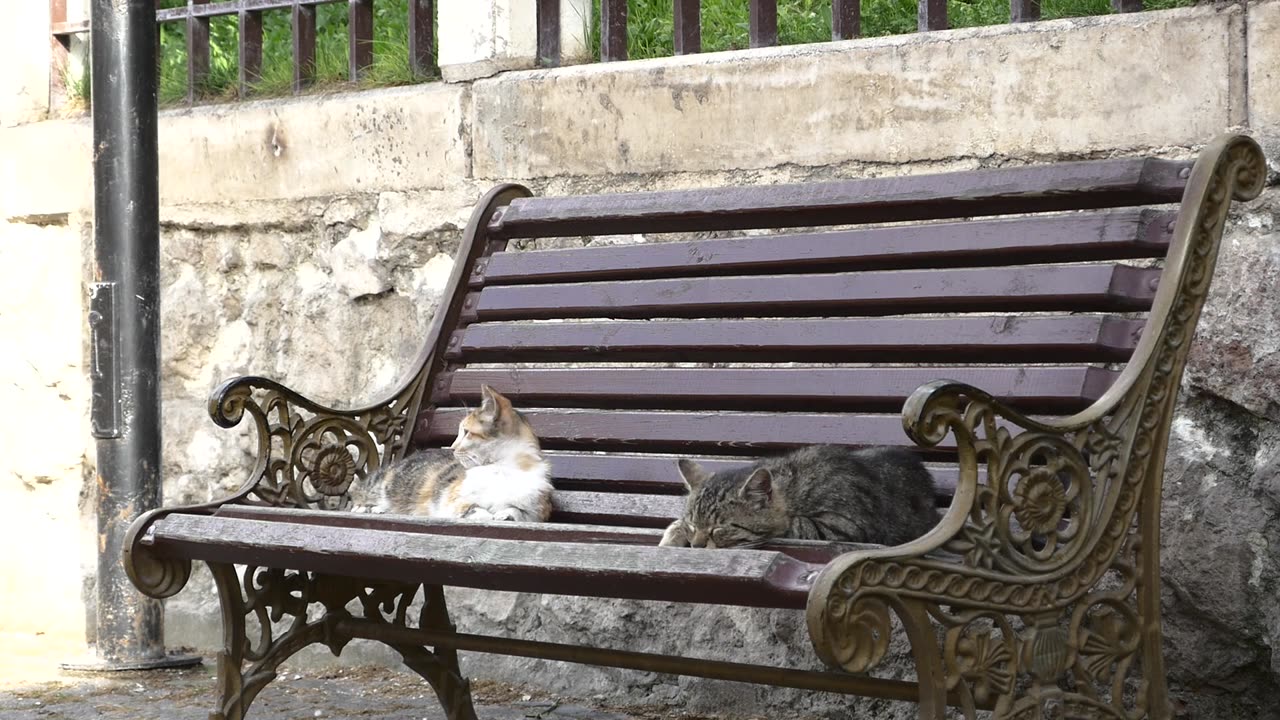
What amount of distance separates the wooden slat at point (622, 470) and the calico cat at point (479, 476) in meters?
0.05

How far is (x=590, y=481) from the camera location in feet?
13.4

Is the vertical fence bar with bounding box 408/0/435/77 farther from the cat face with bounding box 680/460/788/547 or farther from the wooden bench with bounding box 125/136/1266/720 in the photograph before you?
the cat face with bounding box 680/460/788/547

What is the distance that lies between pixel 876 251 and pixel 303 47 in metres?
2.73

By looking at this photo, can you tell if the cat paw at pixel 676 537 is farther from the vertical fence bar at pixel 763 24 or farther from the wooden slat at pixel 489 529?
the vertical fence bar at pixel 763 24

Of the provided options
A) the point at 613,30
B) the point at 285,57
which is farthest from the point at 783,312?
the point at 285,57

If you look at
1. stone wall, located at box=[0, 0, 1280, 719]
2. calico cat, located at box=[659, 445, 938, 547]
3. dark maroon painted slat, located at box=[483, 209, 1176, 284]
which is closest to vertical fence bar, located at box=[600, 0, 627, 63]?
stone wall, located at box=[0, 0, 1280, 719]

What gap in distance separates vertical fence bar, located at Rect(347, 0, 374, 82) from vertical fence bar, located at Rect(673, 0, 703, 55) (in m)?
1.26

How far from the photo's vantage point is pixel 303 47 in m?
5.70

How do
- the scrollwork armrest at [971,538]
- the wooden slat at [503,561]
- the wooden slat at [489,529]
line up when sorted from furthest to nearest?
1. the wooden slat at [489,529]
2. the wooden slat at [503,561]
3. the scrollwork armrest at [971,538]

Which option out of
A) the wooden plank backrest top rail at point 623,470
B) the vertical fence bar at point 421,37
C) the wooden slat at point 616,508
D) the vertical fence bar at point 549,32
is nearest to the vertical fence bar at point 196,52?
the vertical fence bar at point 421,37

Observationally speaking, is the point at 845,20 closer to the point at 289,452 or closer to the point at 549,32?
the point at 549,32

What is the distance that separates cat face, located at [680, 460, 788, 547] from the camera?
10.5 ft

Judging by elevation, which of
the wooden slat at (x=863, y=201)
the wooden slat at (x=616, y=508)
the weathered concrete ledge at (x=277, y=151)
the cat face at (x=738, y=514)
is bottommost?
the wooden slat at (x=616, y=508)

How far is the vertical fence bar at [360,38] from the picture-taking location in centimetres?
554
